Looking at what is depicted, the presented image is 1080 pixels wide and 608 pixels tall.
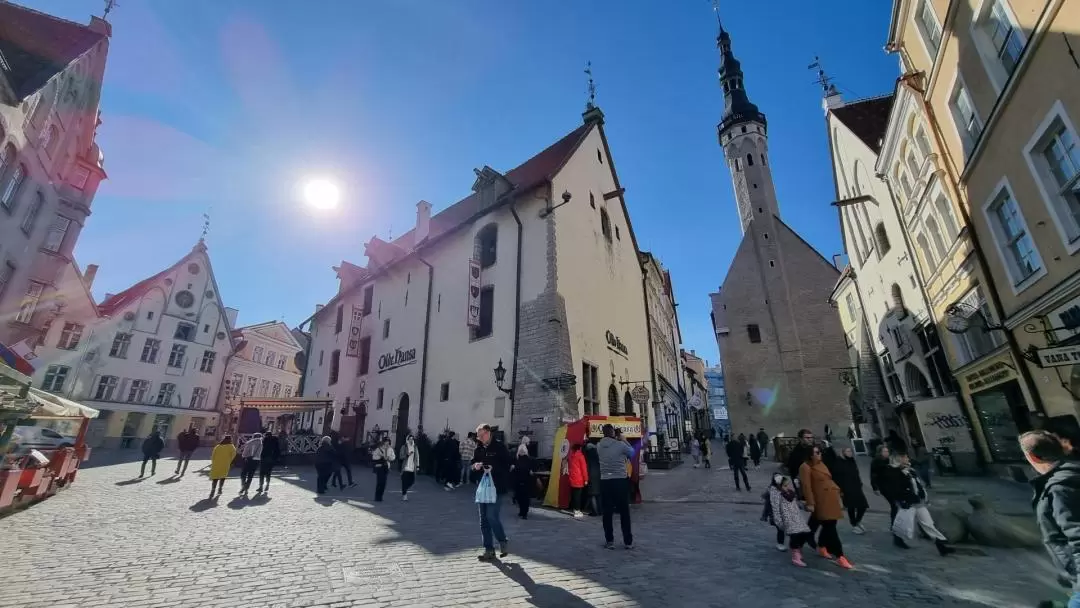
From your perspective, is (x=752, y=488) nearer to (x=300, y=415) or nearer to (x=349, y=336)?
(x=349, y=336)

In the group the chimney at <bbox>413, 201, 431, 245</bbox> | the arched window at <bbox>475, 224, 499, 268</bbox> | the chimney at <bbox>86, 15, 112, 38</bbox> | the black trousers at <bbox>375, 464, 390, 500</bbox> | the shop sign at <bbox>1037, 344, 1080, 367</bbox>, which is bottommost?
the black trousers at <bbox>375, 464, 390, 500</bbox>

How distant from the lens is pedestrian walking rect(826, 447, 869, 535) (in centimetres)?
710

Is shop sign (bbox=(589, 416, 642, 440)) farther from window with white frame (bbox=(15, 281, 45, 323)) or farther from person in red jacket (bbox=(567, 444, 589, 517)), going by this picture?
window with white frame (bbox=(15, 281, 45, 323))

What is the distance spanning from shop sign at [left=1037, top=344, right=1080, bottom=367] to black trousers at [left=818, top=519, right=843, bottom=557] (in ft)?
17.9

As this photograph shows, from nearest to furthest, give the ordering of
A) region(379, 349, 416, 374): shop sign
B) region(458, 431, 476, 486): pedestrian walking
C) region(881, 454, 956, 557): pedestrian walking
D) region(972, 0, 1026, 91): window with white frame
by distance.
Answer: region(881, 454, 956, 557): pedestrian walking
region(972, 0, 1026, 91): window with white frame
region(458, 431, 476, 486): pedestrian walking
region(379, 349, 416, 374): shop sign

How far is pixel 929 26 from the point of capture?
472 inches

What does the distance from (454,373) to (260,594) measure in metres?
13.3

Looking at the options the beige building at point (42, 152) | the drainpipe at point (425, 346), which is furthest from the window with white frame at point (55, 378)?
the drainpipe at point (425, 346)

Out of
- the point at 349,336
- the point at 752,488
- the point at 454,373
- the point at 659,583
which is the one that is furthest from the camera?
the point at 349,336

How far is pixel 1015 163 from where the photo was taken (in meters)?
8.84

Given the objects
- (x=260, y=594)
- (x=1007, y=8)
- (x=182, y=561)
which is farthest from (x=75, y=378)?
(x=1007, y=8)

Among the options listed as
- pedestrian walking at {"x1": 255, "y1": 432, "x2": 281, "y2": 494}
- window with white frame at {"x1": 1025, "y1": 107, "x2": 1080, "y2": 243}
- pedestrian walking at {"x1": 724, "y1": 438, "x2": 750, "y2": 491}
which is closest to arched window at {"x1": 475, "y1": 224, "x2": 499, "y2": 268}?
pedestrian walking at {"x1": 255, "y1": 432, "x2": 281, "y2": 494}

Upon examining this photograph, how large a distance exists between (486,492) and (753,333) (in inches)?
1154

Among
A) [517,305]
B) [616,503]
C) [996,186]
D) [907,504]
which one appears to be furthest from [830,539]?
[517,305]
